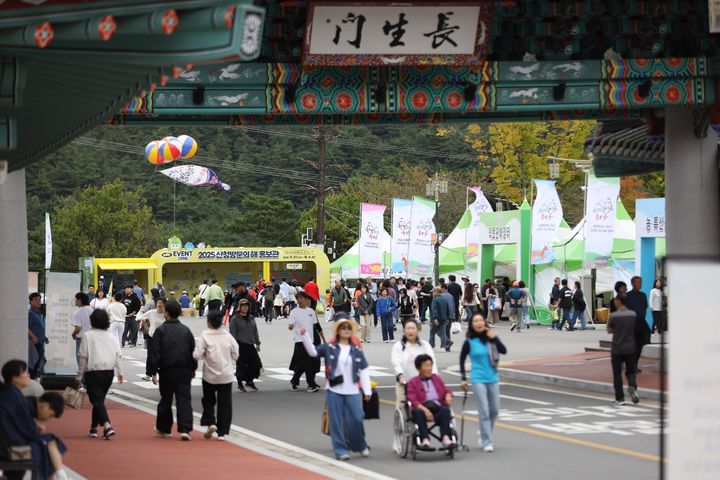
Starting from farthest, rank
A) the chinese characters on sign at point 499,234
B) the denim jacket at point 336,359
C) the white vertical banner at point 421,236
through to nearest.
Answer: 1. the white vertical banner at point 421,236
2. the chinese characters on sign at point 499,234
3. the denim jacket at point 336,359

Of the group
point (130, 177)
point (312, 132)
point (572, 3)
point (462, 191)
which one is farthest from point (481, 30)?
point (312, 132)

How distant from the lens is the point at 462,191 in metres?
87.2

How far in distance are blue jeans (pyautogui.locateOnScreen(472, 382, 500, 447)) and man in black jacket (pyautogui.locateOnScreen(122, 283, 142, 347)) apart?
821 inches

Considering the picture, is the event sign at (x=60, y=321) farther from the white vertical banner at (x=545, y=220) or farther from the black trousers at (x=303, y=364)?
the white vertical banner at (x=545, y=220)

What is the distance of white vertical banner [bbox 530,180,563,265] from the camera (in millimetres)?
46031

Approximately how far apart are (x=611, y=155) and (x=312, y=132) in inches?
3685

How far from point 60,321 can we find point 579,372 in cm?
976

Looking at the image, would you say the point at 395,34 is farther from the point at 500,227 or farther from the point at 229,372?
the point at 500,227

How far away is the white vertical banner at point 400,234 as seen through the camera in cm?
5328

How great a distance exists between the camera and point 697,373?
534 cm

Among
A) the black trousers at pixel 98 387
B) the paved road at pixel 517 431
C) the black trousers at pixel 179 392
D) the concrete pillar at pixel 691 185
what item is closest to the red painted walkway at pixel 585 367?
the paved road at pixel 517 431

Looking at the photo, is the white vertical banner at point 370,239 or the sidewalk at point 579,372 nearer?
the sidewalk at point 579,372

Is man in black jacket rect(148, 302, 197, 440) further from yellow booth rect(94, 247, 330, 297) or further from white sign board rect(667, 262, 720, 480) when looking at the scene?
yellow booth rect(94, 247, 330, 297)

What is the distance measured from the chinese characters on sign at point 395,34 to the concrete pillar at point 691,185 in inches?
199
